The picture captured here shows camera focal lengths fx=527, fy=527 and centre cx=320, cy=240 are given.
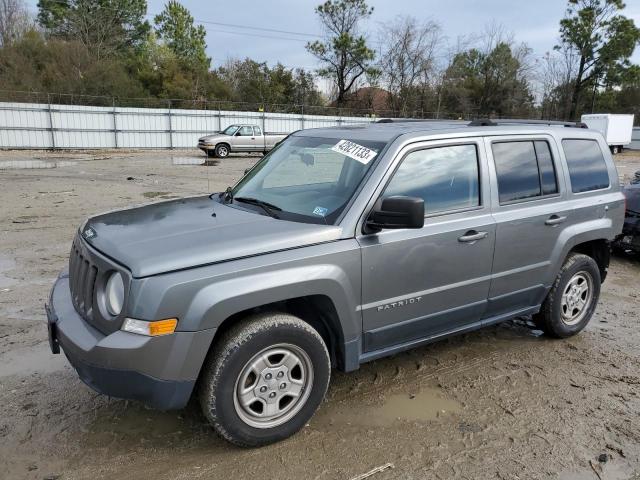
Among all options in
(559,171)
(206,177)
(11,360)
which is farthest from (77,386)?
(206,177)

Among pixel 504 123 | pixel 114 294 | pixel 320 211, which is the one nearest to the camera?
pixel 114 294

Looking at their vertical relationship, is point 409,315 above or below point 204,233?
below

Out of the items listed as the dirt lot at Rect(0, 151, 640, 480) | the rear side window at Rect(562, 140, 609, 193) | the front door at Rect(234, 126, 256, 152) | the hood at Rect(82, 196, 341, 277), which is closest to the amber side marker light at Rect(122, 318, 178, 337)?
the hood at Rect(82, 196, 341, 277)

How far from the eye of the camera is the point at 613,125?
38500 mm

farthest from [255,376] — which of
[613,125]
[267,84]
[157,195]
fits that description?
[267,84]

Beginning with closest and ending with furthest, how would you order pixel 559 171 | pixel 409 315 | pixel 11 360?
pixel 409 315, pixel 11 360, pixel 559 171

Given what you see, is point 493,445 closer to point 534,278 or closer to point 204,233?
point 534,278

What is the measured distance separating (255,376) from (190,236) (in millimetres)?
884

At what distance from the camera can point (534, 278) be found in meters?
4.29

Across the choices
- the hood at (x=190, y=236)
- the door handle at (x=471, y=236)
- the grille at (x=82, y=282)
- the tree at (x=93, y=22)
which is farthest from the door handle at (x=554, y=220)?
the tree at (x=93, y=22)

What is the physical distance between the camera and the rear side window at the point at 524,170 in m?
4.03

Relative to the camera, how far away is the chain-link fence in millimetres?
27750

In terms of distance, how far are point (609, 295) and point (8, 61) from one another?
134 feet

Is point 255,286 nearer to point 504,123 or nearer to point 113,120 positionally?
point 504,123
